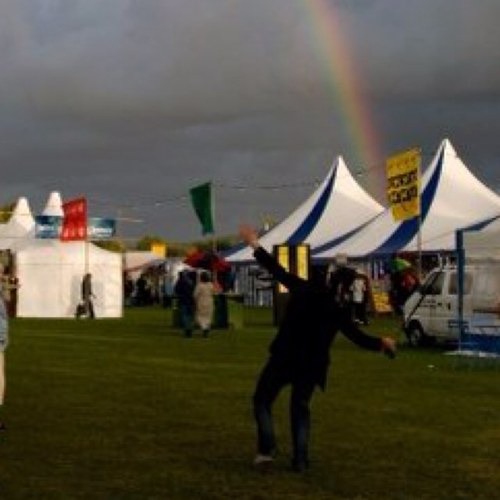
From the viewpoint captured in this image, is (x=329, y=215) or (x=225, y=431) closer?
(x=225, y=431)

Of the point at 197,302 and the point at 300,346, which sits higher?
the point at 197,302

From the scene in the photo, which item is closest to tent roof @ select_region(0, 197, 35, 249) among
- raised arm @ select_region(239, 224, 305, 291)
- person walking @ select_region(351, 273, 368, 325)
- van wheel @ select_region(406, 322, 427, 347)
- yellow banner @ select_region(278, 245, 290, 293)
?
yellow banner @ select_region(278, 245, 290, 293)

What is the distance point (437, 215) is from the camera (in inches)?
1752

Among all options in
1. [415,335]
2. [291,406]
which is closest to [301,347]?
[291,406]

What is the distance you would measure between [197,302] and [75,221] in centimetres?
1575

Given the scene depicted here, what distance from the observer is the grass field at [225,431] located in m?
9.08

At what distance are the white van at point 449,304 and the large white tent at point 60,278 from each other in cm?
2180

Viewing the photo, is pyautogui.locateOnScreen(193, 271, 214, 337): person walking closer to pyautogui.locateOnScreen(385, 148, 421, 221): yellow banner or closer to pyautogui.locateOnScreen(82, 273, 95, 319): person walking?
pyautogui.locateOnScreen(385, 148, 421, 221): yellow banner

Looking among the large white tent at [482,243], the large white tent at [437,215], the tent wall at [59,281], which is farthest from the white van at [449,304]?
the tent wall at [59,281]

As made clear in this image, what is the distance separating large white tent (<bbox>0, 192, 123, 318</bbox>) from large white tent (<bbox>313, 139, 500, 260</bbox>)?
8.19m

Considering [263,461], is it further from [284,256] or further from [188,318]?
[284,256]

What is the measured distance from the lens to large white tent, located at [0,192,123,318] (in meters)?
46.6

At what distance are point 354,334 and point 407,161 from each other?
2329 centimetres

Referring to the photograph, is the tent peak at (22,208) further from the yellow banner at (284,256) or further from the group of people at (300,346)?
the group of people at (300,346)
